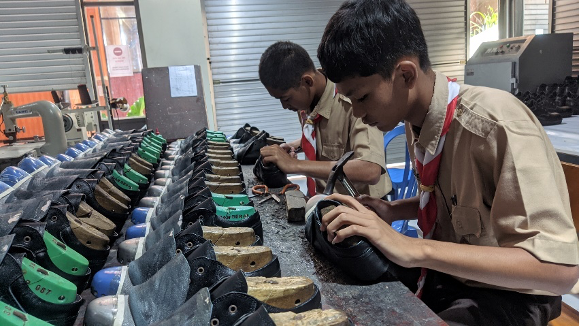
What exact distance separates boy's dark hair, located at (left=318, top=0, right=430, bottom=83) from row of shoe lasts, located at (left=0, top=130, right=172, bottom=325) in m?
0.92

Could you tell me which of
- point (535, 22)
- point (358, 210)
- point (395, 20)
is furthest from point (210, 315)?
point (535, 22)

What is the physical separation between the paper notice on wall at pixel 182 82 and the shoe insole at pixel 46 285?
3.89 m

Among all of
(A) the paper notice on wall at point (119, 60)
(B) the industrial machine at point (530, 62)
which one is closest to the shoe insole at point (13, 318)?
(B) the industrial machine at point (530, 62)

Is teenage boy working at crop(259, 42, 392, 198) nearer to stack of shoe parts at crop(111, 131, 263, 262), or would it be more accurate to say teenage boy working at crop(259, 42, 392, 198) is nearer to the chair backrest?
stack of shoe parts at crop(111, 131, 263, 262)

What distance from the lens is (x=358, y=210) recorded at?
1151mm

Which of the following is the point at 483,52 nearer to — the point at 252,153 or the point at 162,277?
the point at 252,153

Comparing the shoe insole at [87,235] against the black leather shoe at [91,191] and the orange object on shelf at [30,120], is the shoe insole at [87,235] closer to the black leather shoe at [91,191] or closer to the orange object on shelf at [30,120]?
the black leather shoe at [91,191]

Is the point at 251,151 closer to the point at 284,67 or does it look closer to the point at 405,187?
the point at 284,67

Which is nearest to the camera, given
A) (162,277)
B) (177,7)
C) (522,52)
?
(162,277)

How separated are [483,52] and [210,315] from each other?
529 centimetres

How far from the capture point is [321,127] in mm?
2514

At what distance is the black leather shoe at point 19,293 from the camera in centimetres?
95

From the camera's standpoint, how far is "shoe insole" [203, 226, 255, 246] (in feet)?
4.10

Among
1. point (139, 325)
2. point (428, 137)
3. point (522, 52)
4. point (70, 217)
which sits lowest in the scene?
point (139, 325)
